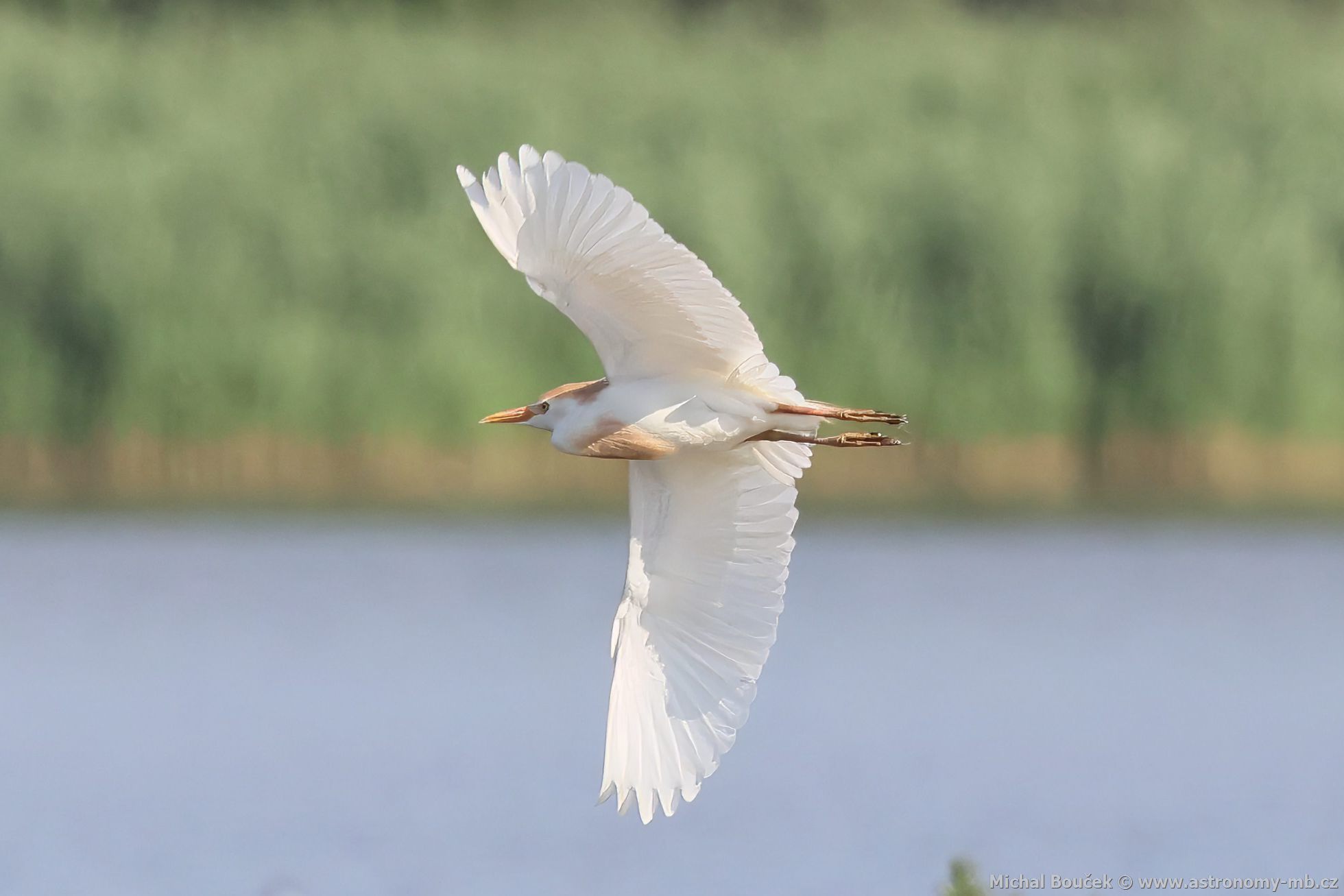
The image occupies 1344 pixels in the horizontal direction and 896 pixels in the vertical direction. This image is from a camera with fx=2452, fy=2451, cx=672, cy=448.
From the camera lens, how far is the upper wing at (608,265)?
6.37 m

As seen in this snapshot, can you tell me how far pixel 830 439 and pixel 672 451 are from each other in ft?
2.29

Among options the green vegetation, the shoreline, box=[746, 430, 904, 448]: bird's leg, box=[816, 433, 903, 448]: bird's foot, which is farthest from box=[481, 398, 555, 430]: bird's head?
the shoreline

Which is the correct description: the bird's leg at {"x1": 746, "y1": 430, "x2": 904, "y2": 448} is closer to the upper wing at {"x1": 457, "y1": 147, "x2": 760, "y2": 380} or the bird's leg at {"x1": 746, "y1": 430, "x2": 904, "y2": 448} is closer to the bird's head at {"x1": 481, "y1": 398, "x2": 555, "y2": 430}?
the upper wing at {"x1": 457, "y1": 147, "x2": 760, "y2": 380}

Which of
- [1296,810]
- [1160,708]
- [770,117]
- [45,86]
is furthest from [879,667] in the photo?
[45,86]

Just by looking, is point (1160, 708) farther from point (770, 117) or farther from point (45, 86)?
point (45, 86)

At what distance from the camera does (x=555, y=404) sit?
7.25 metres

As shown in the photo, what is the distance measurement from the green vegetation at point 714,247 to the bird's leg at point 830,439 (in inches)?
323

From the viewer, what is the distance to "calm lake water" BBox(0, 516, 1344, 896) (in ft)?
32.7

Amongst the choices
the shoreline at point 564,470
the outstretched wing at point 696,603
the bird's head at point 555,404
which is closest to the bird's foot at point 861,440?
the outstretched wing at point 696,603

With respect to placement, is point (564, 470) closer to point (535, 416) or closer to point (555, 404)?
point (535, 416)

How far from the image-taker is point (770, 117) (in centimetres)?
1773

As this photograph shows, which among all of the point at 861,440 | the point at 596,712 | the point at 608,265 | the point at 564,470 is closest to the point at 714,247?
the point at 564,470

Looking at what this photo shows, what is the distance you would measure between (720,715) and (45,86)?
11.8 meters

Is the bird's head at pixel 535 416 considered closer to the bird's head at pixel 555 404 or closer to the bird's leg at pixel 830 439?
the bird's head at pixel 555 404
